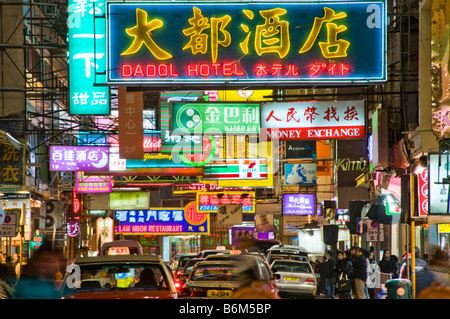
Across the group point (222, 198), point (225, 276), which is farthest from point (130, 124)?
point (222, 198)

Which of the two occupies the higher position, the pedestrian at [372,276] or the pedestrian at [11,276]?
the pedestrian at [11,276]

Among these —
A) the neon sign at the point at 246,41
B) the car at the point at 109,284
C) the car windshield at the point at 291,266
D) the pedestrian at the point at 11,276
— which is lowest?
the car windshield at the point at 291,266

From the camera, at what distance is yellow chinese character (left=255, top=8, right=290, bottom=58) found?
13750mm

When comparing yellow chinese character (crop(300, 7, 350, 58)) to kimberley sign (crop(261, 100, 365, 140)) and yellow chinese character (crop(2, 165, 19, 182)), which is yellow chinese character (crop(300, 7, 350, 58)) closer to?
kimberley sign (crop(261, 100, 365, 140))

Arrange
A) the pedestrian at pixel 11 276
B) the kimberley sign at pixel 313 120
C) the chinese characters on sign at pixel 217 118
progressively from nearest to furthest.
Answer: the pedestrian at pixel 11 276 → the kimberley sign at pixel 313 120 → the chinese characters on sign at pixel 217 118

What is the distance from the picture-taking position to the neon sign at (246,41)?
13625 mm

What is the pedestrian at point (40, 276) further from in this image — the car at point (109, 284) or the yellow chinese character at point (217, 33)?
the yellow chinese character at point (217, 33)

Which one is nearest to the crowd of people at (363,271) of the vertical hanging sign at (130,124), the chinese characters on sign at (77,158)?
the vertical hanging sign at (130,124)

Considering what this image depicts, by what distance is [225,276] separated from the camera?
15.2 metres

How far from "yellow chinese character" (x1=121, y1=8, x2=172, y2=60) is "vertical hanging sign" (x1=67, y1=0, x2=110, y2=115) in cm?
418

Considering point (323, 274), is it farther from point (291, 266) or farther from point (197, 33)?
point (197, 33)

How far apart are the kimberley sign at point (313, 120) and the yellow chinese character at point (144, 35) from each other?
21.7ft

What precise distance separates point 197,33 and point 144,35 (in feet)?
3.22
